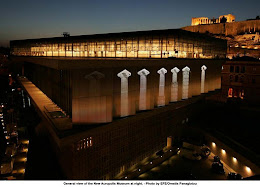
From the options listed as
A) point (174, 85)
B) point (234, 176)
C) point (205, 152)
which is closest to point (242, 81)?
point (205, 152)

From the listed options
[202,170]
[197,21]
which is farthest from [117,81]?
[197,21]

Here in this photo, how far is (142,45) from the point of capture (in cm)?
2303

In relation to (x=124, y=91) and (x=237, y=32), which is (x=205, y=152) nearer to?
(x=124, y=91)

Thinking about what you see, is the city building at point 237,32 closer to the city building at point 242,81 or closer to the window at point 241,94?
the city building at point 242,81

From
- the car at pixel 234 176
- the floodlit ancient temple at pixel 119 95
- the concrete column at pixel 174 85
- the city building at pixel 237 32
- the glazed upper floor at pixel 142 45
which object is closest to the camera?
the floodlit ancient temple at pixel 119 95

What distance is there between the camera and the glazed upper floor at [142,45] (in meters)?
21.9

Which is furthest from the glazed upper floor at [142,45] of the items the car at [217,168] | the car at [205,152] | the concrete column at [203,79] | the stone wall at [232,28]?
the stone wall at [232,28]

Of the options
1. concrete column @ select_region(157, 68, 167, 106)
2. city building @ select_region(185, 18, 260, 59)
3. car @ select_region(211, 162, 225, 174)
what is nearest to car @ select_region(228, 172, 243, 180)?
car @ select_region(211, 162, 225, 174)

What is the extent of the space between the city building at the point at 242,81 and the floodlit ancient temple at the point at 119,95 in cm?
1195

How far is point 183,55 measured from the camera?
2294cm

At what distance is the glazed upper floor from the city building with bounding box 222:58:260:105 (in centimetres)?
800

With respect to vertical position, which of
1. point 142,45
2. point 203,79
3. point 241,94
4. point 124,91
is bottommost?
point 241,94

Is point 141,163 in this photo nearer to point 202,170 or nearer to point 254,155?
point 202,170

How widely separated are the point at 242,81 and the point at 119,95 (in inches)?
Answer: 1181
